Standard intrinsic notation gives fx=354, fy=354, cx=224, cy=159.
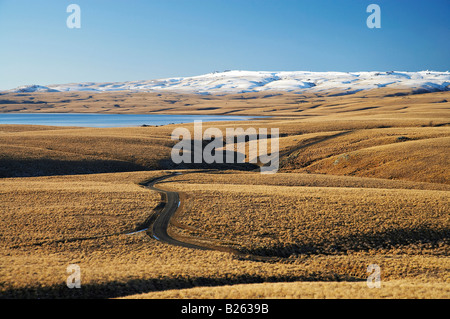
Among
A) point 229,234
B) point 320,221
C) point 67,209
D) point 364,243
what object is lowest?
point 364,243

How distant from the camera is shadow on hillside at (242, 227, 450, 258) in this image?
82.7ft

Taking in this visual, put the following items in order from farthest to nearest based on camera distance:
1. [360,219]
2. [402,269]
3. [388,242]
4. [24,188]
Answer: [24,188], [360,219], [388,242], [402,269]

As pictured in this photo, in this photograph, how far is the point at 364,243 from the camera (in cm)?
2647

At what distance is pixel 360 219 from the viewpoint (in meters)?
30.0

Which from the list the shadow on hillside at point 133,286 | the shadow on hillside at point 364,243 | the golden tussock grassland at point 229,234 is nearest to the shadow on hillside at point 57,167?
the golden tussock grassland at point 229,234

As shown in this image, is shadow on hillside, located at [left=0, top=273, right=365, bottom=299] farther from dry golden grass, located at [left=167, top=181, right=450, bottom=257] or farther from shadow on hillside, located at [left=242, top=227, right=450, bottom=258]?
dry golden grass, located at [left=167, top=181, right=450, bottom=257]

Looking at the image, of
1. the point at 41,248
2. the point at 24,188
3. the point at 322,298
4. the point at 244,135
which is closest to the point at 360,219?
the point at 322,298

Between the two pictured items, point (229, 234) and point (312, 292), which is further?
point (229, 234)

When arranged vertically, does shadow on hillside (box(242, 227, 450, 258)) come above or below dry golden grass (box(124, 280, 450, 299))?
below

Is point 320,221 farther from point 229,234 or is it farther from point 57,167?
point 57,167

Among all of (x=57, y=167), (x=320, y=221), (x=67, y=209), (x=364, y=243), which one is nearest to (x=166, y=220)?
(x=67, y=209)

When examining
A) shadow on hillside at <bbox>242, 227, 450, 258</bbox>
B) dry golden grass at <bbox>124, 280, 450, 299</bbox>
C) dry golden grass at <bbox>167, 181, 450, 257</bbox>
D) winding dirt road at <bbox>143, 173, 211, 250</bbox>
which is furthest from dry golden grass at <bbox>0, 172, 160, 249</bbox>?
shadow on hillside at <bbox>242, 227, 450, 258</bbox>

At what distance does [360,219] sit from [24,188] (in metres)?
34.6
